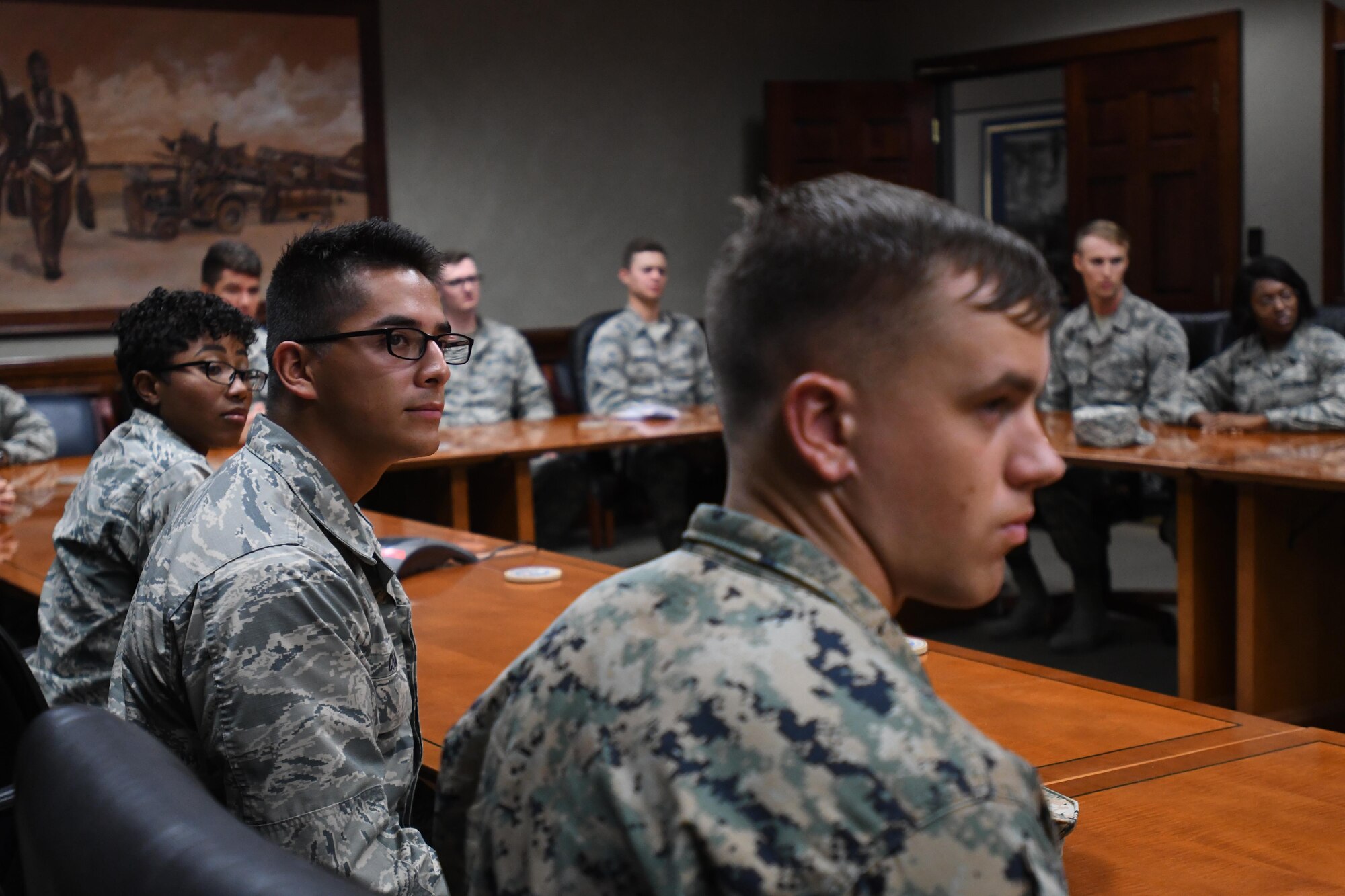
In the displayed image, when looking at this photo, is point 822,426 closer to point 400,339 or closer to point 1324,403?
point 400,339

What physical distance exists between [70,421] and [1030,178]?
21.9ft

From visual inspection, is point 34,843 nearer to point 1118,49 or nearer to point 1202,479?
point 1202,479

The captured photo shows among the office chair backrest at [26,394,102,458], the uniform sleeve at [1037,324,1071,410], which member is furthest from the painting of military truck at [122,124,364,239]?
the uniform sleeve at [1037,324,1071,410]

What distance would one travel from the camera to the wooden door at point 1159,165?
668 cm

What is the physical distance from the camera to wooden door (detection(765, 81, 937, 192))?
771 centimetres

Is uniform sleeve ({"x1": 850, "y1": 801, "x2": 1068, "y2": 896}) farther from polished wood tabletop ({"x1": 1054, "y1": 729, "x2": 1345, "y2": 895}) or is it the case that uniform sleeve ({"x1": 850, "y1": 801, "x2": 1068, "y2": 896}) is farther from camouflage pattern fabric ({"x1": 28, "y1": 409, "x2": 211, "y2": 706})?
camouflage pattern fabric ({"x1": 28, "y1": 409, "x2": 211, "y2": 706})

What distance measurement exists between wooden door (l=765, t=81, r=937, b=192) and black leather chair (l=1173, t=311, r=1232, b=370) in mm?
2397

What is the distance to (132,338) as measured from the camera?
2424mm

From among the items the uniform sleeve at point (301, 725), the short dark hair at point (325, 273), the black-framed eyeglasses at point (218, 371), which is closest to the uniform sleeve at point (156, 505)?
the black-framed eyeglasses at point (218, 371)

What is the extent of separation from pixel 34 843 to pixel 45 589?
167cm

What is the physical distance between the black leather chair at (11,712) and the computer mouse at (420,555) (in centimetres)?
81

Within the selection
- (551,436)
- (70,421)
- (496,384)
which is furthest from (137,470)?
(496,384)

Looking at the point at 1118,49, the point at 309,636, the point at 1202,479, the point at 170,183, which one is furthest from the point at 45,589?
the point at 1118,49

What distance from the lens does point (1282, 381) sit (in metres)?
4.63
